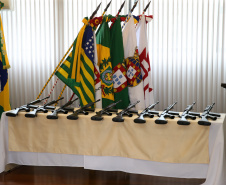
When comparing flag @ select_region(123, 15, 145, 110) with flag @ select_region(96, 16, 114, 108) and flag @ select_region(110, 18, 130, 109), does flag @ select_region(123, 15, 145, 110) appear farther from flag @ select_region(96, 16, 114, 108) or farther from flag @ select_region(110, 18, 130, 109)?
flag @ select_region(96, 16, 114, 108)

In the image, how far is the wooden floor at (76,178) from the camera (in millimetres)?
3582

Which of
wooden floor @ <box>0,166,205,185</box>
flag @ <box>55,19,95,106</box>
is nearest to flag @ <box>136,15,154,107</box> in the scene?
flag @ <box>55,19,95,106</box>

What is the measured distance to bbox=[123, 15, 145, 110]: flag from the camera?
4379mm

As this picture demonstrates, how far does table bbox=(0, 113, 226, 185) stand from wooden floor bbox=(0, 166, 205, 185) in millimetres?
189

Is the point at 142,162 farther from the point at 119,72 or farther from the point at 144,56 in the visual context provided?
the point at 144,56

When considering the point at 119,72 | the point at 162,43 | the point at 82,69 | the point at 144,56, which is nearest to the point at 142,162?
the point at 119,72

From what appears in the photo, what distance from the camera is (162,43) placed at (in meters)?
5.33

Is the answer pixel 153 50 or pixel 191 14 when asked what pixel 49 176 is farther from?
pixel 191 14

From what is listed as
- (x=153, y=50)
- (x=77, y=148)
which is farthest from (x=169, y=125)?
(x=153, y=50)

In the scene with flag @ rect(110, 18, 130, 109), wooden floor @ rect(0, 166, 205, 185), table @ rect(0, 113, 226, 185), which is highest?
flag @ rect(110, 18, 130, 109)

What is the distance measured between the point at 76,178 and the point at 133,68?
144 cm

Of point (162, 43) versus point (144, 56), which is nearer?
point (144, 56)

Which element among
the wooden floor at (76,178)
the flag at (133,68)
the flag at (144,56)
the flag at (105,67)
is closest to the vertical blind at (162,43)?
the flag at (144,56)

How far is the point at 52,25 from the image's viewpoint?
564 cm
